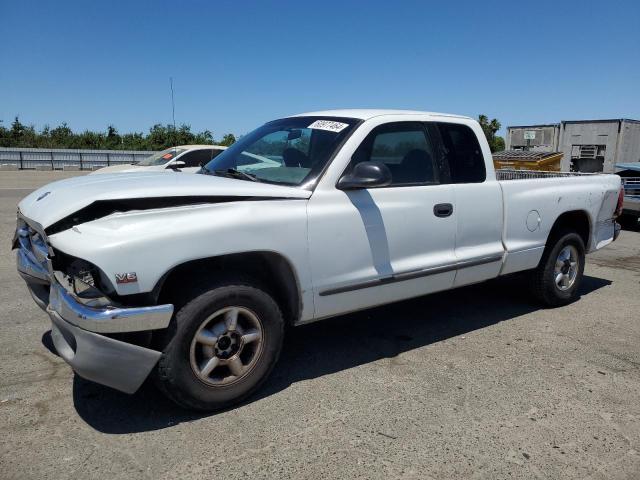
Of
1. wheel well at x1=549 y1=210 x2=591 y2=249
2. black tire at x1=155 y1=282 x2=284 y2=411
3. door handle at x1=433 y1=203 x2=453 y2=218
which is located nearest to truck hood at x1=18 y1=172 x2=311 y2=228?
black tire at x1=155 y1=282 x2=284 y2=411

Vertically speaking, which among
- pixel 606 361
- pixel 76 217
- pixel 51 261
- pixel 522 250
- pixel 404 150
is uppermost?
pixel 404 150

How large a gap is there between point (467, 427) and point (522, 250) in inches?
85.9

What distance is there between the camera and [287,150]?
3902 millimetres

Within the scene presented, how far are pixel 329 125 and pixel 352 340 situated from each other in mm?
1751

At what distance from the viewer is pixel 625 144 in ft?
52.5

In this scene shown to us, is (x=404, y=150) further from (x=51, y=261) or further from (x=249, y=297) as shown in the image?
(x=51, y=261)

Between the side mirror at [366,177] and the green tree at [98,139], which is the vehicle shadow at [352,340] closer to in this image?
the side mirror at [366,177]

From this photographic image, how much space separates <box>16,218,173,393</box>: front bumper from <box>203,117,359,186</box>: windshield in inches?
51.8

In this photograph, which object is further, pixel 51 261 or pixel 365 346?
pixel 365 346

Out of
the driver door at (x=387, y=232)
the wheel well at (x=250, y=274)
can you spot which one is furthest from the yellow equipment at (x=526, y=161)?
the wheel well at (x=250, y=274)

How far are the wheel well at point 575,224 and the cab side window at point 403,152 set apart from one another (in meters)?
1.86

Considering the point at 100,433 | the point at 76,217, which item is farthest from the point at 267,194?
the point at 100,433

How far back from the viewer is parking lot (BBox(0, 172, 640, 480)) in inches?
104

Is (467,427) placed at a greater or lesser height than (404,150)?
lesser
